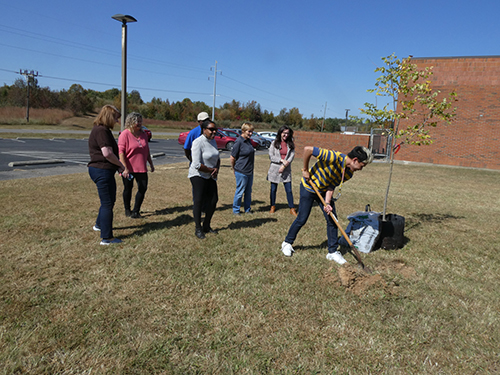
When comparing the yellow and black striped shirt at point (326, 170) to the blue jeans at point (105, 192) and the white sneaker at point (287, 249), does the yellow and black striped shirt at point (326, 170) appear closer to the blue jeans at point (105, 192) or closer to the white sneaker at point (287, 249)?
the white sneaker at point (287, 249)

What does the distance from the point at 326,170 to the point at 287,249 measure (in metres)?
1.21

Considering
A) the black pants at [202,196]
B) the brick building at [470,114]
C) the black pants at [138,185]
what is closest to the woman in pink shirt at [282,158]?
the black pants at [202,196]

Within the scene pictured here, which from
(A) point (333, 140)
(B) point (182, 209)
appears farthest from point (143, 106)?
(B) point (182, 209)

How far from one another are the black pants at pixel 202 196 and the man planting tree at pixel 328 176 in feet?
4.19

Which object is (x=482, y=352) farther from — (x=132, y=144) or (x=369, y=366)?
(x=132, y=144)

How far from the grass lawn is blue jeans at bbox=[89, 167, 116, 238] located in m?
0.31

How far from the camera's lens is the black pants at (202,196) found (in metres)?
4.99

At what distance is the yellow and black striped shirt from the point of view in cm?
413

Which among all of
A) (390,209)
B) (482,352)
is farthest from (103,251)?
(390,209)

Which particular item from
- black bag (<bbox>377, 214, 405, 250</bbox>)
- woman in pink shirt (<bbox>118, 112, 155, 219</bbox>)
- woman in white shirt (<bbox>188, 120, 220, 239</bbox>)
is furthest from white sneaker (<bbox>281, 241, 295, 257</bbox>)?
woman in pink shirt (<bbox>118, 112, 155, 219</bbox>)

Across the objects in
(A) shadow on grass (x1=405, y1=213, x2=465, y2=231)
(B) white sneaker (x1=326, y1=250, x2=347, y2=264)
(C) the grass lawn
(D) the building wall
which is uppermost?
(D) the building wall

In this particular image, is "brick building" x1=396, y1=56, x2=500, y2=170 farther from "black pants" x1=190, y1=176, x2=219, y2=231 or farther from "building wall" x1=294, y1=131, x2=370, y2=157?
"black pants" x1=190, y1=176, x2=219, y2=231

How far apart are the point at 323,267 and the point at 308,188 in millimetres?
1016

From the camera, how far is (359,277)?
388 centimetres
